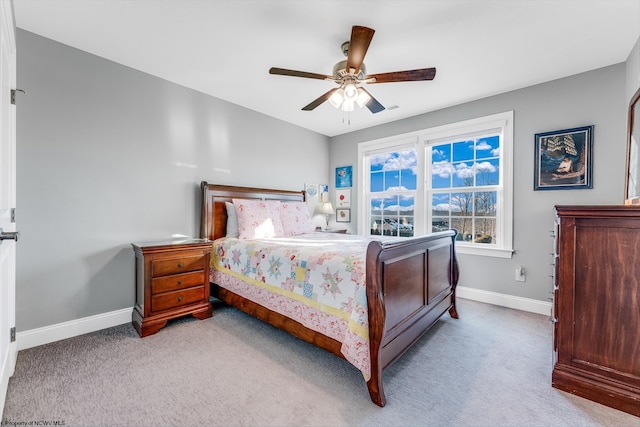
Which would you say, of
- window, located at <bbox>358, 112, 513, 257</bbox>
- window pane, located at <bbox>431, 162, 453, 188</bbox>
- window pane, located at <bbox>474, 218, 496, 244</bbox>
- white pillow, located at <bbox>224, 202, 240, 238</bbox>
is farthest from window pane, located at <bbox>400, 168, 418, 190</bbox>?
white pillow, located at <bbox>224, 202, 240, 238</bbox>

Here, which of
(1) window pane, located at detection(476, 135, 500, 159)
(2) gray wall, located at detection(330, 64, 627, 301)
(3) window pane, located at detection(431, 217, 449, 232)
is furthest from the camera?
(3) window pane, located at detection(431, 217, 449, 232)

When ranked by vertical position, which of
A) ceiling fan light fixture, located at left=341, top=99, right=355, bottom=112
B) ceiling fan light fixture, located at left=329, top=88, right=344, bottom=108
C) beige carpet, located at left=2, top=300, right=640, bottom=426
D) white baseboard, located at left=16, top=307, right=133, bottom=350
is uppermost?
ceiling fan light fixture, located at left=329, top=88, right=344, bottom=108

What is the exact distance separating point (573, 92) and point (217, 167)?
4041mm

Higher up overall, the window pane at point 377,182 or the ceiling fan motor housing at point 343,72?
the ceiling fan motor housing at point 343,72

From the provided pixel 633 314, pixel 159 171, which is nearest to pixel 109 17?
pixel 159 171

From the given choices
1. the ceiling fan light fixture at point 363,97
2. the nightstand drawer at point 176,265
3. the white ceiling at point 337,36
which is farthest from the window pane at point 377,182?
the nightstand drawer at point 176,265

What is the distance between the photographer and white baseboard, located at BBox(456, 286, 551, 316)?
2920 mm

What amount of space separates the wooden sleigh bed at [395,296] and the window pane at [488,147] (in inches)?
53.1

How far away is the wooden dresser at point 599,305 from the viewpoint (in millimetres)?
1510

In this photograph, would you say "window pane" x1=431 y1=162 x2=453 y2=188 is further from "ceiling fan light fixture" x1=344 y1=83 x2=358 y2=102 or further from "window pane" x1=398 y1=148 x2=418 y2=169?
"ceiling fan light fixture" x1=344 y1=83 x2=358 y2=102

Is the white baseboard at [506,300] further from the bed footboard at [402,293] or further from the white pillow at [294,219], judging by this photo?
the white pillow at [294,219]

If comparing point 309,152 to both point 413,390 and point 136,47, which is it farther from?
point 413,390

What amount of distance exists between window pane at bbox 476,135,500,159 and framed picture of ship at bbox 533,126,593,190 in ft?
1.35

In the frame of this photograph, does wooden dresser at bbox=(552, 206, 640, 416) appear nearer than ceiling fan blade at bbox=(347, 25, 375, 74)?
Yes
